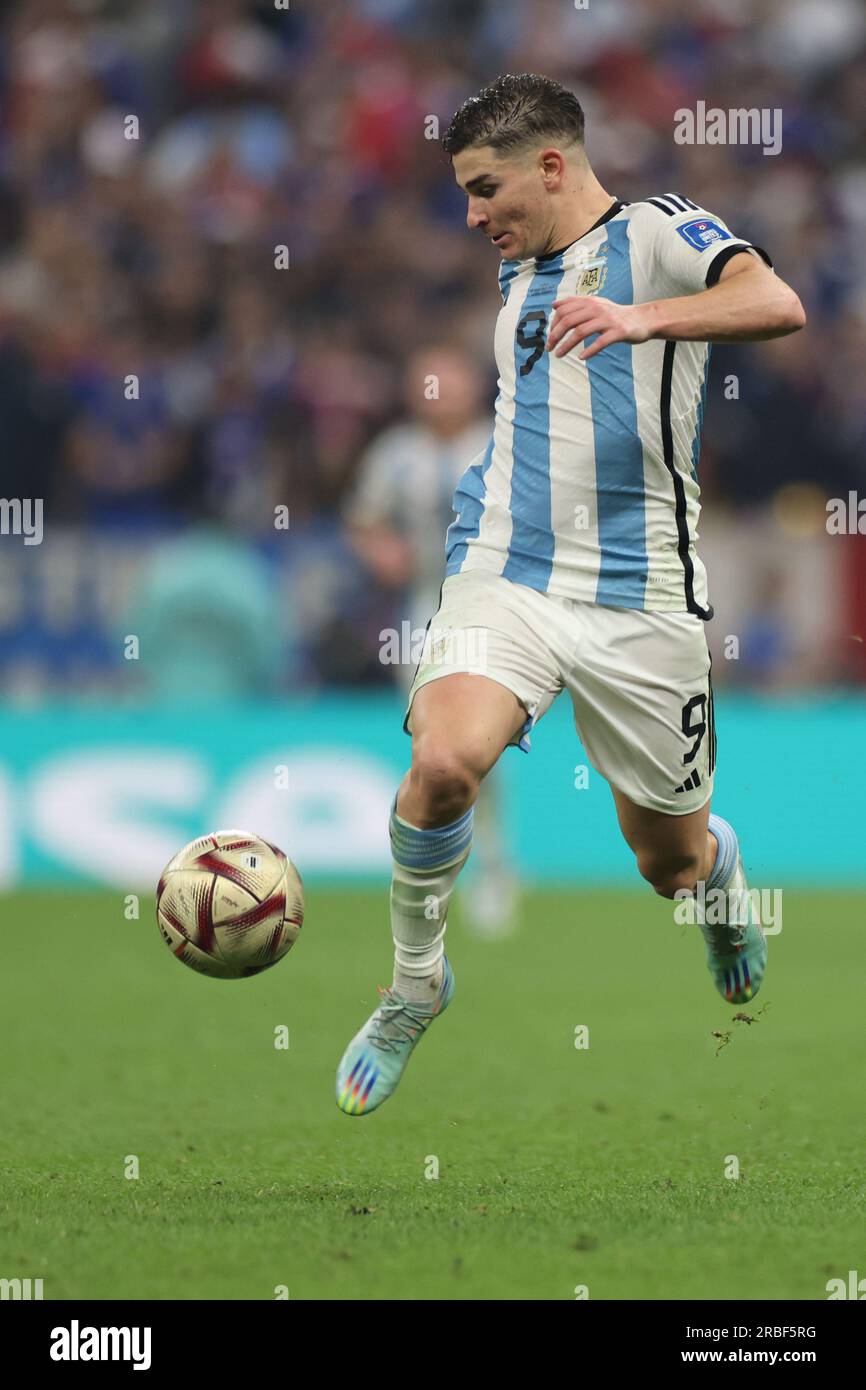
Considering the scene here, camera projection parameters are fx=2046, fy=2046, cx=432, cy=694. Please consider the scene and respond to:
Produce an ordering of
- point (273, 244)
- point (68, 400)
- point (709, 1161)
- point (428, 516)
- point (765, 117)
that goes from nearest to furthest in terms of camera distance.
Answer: point (709, 1161), point (428, 516), point (68, 400), point (273, 244), point (765, 117)

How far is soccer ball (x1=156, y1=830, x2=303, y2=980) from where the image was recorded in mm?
4973

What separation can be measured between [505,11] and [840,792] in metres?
6.82

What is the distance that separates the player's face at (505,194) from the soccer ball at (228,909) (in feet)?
5.44

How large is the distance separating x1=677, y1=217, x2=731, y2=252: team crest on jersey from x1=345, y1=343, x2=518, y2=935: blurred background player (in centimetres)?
447

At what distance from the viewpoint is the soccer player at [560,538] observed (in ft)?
16.1

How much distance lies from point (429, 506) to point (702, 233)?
4783 millimetres

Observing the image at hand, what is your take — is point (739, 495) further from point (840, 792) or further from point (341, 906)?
point (341, 906)

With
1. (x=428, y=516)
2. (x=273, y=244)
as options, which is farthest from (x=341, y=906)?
(x=273, y=244)

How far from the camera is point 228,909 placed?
497cm

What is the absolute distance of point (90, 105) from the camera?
14.4 m

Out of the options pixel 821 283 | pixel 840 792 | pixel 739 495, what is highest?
pixel 821 283

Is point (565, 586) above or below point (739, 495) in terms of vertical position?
below

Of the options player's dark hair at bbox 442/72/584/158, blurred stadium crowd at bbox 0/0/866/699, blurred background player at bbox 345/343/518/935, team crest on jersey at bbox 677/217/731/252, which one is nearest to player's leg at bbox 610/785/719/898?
team crest on jersey at bbox 677/217/731/252

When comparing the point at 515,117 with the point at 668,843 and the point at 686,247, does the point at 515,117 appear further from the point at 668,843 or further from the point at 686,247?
the point at 668,843
